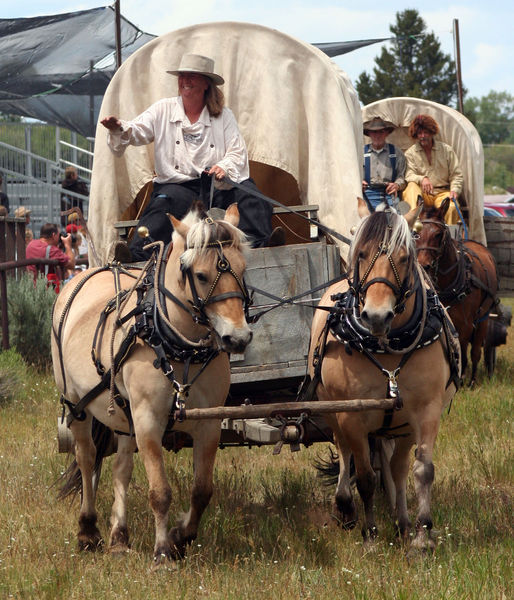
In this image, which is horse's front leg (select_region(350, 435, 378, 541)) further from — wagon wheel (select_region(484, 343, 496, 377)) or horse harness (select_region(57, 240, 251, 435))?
wagon wheel (select_region(484, 343, 496, 377))

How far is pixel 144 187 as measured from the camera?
7277mm

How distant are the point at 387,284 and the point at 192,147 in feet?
6.88

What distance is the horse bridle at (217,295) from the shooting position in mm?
4430

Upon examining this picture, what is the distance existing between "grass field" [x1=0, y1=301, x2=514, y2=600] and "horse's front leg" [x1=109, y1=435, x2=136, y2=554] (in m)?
0.10

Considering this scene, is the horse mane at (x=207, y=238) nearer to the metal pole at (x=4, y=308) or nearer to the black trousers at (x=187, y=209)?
the black trousers at (x=187, y=209)

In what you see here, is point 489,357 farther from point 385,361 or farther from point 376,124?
point 385,361

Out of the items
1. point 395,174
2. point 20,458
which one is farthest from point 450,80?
point 20,458

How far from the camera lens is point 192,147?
6242 millimetres

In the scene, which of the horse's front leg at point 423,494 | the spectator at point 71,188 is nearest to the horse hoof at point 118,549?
the horse's front leg at point 423,494

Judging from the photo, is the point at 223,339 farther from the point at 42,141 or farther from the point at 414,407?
the point at 42,141

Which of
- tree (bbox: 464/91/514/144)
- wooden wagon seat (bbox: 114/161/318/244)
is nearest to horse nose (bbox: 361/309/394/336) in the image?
wooden wagon seat (bbox: 114/161/318/244)

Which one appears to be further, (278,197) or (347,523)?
(278,197)

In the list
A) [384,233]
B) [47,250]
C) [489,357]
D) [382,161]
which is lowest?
[489,357]

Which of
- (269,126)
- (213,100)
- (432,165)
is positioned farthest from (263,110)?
(432,165)
